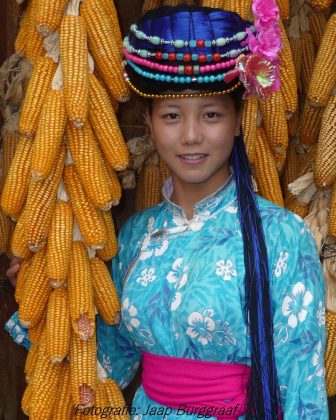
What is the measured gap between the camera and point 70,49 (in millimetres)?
2365

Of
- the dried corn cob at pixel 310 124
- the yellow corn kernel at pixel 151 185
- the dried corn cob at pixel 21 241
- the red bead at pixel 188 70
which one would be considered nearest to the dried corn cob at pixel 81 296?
A: the dried corn cob at pixel 21 241

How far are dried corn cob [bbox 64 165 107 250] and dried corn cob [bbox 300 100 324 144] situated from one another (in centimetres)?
85

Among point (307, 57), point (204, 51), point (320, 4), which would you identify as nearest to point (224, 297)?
point (204, 51)

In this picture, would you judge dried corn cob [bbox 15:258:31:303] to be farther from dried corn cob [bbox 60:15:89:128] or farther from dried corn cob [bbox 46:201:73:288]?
dried corn cob [bbox 60:15:89:128]

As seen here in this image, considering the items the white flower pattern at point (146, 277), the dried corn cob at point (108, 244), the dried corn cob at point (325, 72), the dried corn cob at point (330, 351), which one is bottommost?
the dried corn cob at point (330, 351)

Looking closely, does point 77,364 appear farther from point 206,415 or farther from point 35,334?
point 206,415

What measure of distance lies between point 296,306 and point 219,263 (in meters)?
0.21

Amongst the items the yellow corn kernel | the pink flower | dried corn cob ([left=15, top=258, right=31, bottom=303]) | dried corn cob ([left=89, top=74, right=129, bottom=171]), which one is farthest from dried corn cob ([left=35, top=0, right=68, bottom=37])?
the yellow corn kernel

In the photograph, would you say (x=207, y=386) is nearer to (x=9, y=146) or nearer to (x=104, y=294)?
(x=104, y=294)

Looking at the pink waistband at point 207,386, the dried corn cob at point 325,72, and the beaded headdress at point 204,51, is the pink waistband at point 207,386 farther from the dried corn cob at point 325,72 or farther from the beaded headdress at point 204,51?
the dried corn cob at point 325,72

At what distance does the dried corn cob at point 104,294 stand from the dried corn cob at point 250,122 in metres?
0.57

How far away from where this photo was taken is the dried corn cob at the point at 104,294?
251 cm

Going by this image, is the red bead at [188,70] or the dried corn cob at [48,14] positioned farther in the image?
the dried corn cob at [48,14]

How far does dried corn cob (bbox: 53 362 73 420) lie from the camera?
2488mm
